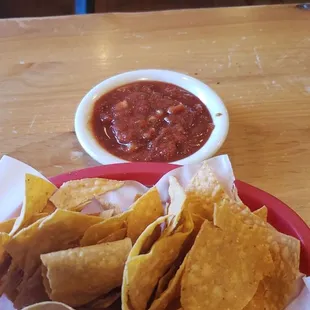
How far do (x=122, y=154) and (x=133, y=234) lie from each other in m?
0.32

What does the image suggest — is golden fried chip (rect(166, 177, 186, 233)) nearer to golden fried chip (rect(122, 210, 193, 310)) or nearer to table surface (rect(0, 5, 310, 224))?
golden fried chip (rect(122, 210, 193, 310))

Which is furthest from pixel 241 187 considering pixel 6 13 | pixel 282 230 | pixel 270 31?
pixel 6 13

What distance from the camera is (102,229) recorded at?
3.25 ft

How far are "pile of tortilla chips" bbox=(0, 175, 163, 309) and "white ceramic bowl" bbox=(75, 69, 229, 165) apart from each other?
24 centimetres

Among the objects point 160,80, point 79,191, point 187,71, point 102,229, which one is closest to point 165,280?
point 102,229

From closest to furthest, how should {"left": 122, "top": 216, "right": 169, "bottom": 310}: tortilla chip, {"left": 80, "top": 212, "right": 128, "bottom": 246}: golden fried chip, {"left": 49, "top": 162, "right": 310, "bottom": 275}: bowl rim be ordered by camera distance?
{"left": 122, "top": 216, "right": 169, "bottom": 310}: tortilla chip < {"left": 80, "top": 212, "right": 128, "bottom": 246}: golden fried chip < {"left": 49, "top": 162, "right": 310, "bottom": 275}: bowl rim

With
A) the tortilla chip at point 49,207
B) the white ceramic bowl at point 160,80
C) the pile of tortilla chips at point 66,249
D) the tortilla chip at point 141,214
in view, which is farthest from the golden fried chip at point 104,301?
the white ceramic bowl at point 160,80

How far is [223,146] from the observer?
4.60 ft

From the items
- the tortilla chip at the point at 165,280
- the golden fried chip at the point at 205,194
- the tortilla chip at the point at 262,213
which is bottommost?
the tortilla chip at the point at 165,280

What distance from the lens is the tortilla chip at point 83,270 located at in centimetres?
92

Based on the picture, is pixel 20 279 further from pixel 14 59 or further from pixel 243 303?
pixel 14 59

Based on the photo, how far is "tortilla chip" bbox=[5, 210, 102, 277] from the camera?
0.96 meters

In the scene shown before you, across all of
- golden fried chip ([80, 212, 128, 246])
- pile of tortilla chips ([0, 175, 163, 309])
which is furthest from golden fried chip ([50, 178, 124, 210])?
golden fried chip ([80, 212, 128, 246])

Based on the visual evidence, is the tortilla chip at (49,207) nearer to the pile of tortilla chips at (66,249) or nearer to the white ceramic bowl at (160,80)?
the pile of tortilla chips at (66,249)
